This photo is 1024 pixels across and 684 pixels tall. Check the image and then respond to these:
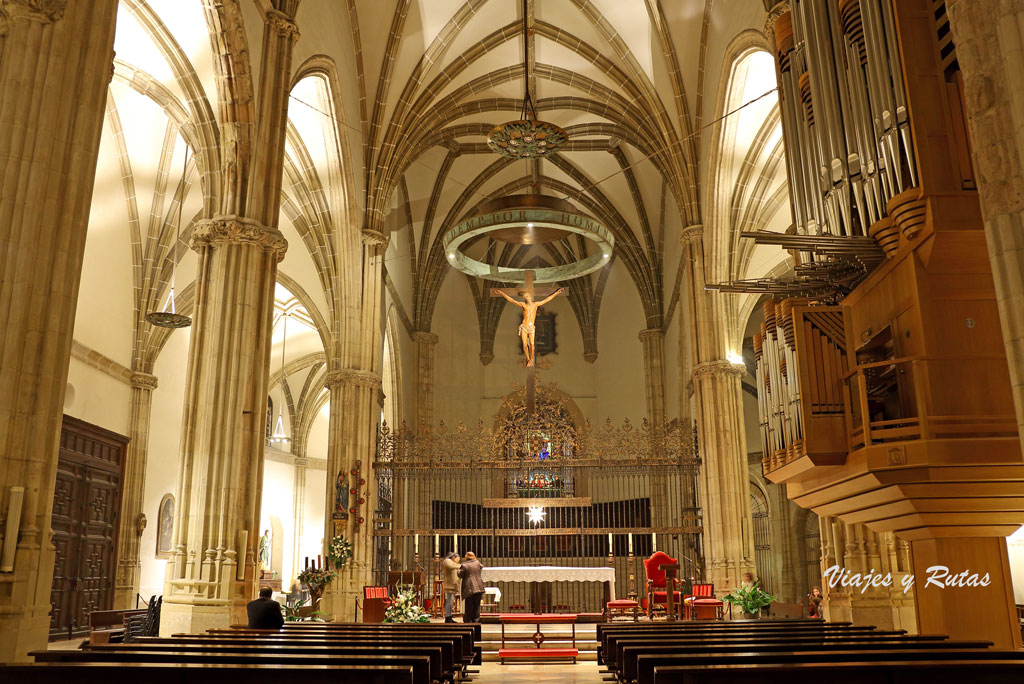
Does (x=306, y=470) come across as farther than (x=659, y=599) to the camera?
Yes

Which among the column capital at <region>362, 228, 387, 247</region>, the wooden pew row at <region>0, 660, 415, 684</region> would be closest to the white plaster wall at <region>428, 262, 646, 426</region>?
the column capital at <region>362, 228, 387, 247</region>

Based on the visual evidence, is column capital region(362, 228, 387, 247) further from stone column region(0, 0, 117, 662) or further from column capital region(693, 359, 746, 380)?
stone column region(0, 0, 117, 662)

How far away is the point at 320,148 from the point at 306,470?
602 inches

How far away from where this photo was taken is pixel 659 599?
14180mm

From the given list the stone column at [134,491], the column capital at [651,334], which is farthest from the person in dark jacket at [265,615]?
the column capital at [651,334]

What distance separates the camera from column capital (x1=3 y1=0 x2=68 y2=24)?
6.38m

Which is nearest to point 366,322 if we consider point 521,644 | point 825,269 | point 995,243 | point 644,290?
point 521,644

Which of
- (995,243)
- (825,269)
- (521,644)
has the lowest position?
(521,644)

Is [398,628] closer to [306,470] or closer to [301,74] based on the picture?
[301,74]

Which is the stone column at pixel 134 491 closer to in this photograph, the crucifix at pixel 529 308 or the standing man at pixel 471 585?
the crucifix at pixel 529 308

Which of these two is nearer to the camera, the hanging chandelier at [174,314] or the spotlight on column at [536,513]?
the hanging chandelier at [174,314]

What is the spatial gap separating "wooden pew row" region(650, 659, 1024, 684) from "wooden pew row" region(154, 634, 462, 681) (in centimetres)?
208

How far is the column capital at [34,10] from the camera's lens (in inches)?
251

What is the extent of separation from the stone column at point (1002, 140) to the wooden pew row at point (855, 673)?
1269 mm
